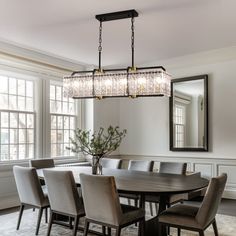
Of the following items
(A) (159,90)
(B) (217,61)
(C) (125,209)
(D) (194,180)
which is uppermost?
(B) (217,61)

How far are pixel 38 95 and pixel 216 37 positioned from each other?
11.0ft

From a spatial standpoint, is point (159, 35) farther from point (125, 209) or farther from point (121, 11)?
point (125, 209)

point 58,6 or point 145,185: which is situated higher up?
point 58,6

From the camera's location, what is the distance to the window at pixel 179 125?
624 centimetres

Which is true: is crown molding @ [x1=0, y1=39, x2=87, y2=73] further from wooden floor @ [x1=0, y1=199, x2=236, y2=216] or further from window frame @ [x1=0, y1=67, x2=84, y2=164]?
wooden floor @ [x1=0, y1=199, x2=236, y2=216]

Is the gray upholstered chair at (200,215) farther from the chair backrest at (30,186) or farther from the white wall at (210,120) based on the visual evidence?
the white wall at (210,120)

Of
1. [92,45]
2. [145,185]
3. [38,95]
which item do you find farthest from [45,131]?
[145,185]

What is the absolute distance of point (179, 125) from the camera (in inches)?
248

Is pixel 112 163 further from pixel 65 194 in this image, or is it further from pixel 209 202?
pixel 209 202

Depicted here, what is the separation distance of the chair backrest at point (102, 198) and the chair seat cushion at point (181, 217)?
491 mm

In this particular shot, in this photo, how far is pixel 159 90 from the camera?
150 inches

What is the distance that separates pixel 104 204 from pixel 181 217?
30.1 inches

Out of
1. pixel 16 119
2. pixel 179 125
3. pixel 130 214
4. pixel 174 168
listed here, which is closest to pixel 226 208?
pixel 174 168

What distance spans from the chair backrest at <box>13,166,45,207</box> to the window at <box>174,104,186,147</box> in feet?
11.1
